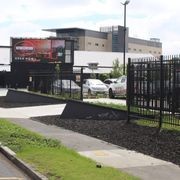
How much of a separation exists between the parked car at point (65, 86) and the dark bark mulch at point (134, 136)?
1368 cm

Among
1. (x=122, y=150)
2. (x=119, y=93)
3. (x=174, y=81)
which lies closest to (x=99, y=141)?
(x=122, y=150)

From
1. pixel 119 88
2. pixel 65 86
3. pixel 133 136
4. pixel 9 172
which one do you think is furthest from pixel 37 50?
pixel 9 172

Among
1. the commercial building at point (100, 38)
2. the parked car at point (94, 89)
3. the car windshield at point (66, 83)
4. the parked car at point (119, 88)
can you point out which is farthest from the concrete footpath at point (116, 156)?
the commercial building at point (100, 38)

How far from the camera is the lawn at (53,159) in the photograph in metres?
9.22

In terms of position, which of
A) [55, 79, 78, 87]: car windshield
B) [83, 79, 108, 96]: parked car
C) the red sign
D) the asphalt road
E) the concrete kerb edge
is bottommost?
the asphalt road

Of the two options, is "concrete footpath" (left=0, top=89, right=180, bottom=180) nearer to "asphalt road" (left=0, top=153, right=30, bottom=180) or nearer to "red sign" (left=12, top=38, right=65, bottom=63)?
"asphalt road" (left=0, top=153, right=30, bottom=180)

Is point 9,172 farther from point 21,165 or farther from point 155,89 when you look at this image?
point 155,89

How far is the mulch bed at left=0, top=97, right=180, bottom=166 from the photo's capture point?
12.1 metres

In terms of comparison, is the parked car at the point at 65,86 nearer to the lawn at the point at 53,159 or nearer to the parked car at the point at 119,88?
the parked car at the point at 119,88

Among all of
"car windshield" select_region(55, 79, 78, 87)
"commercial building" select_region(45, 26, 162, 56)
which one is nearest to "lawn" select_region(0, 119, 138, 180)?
"car windshield" select_region(55, 79, 78, 87)

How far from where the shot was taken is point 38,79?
40.2 m

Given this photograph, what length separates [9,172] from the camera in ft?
34.2

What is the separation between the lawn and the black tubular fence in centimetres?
353

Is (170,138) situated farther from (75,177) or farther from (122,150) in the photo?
(75,177)
